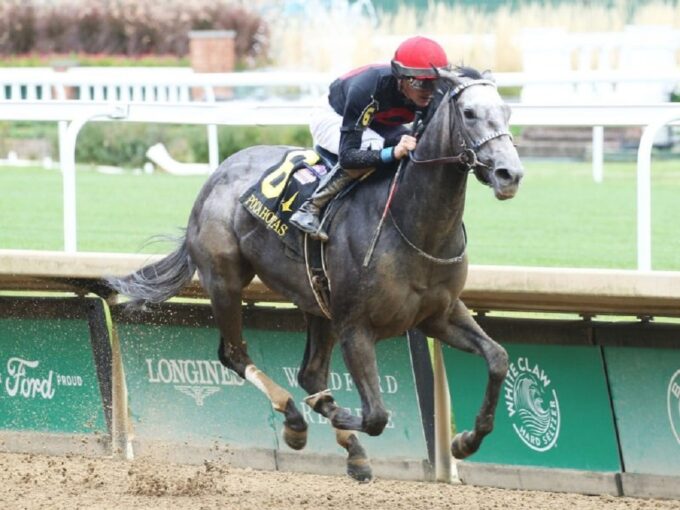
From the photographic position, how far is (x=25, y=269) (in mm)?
6574

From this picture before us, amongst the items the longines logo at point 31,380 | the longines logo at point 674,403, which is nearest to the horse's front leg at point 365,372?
the longines logo at point 674,403

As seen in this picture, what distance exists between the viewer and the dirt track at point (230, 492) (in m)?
5.86

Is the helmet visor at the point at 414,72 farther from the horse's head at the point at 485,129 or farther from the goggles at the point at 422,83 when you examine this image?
the horse's head at the point at 485,129

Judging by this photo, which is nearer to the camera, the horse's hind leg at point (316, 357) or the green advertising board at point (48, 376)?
the horse's hind leg at point (316, 357)

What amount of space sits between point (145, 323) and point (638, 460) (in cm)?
254

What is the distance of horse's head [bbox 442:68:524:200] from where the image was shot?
15.3 ft

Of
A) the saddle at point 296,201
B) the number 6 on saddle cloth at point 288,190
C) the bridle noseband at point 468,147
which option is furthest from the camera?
the number 6 on saddle cloth at point 288,190

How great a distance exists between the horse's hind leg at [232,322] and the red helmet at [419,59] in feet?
4.65

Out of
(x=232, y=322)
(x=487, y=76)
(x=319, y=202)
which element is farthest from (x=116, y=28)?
(x=487, y=76)

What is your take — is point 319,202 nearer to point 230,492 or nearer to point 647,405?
point 230,492

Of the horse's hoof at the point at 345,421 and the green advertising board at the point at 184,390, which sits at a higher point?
the horse's hoof at the point at 345,421

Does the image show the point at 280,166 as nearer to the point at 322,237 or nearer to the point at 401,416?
the point at 322,237

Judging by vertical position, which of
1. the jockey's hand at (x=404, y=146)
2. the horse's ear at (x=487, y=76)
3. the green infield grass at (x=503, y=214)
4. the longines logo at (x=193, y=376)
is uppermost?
the horse's ear at (x=487, y=76)

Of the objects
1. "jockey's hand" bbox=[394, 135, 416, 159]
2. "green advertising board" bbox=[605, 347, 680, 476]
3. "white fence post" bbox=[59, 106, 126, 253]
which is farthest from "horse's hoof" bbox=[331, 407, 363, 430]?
"white fence post" bbox=[59, 106, 126, 253]
